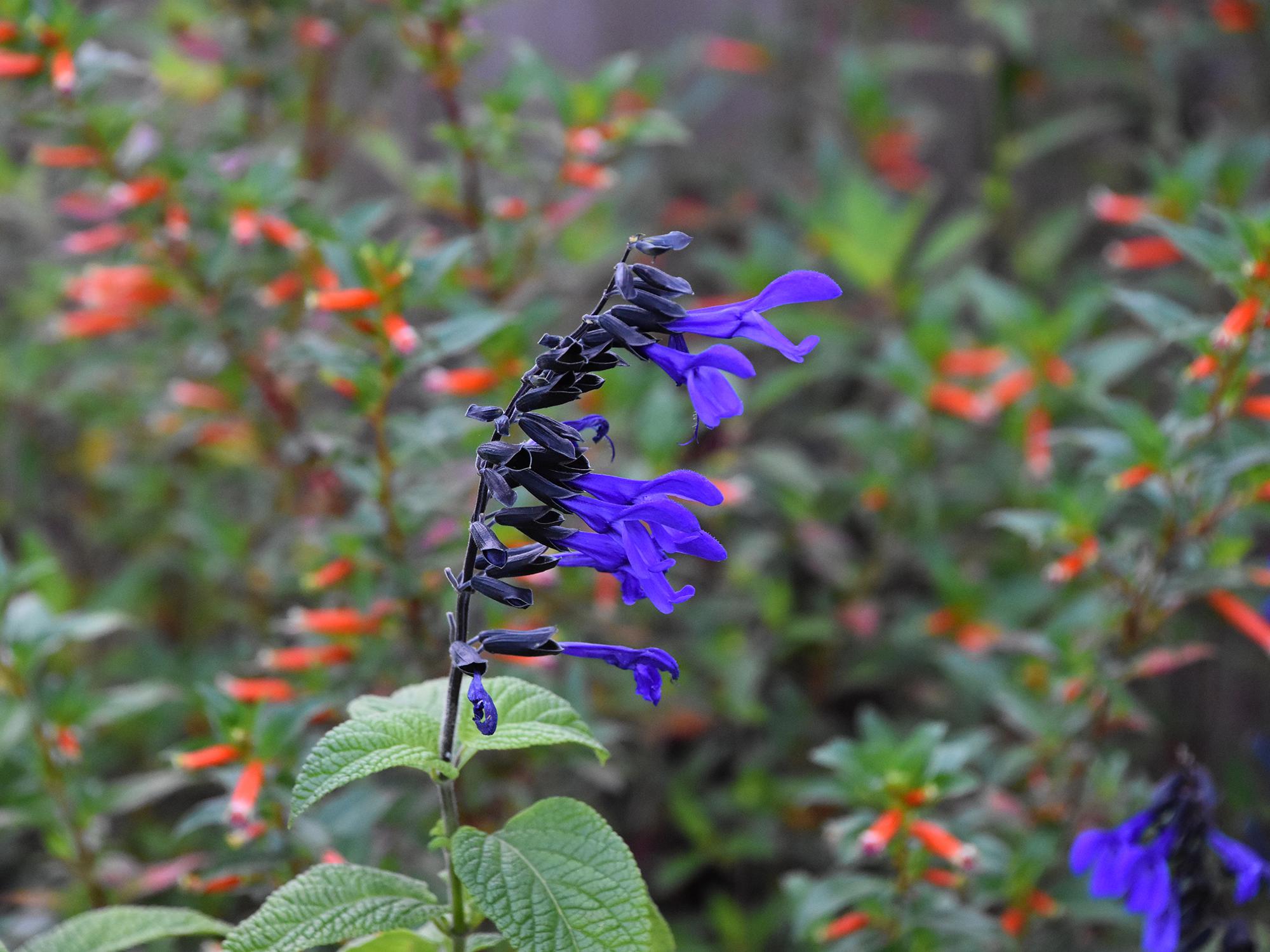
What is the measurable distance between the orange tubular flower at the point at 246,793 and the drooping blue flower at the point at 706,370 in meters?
0.78

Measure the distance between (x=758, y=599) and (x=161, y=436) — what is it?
1.48m

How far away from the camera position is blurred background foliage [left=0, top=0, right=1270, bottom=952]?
1.60 meters

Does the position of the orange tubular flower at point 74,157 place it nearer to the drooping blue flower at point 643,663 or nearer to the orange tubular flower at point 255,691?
the orange tubular flower at point 255,691

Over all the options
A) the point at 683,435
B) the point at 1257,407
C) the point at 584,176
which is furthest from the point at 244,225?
the point at 1257,407

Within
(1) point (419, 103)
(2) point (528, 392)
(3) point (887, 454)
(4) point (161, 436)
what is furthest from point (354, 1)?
(2) point (528, 392)

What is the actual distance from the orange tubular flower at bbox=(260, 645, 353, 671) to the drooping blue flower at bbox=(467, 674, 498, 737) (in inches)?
30.0

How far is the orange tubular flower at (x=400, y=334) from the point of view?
4.88 ft

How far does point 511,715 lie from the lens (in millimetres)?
1068

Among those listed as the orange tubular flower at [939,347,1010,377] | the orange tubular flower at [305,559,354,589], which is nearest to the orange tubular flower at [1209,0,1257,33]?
the orange tubular flower at [939,347,1010,377]

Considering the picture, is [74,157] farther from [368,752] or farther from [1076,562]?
[1076,562]

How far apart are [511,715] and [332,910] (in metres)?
0.24

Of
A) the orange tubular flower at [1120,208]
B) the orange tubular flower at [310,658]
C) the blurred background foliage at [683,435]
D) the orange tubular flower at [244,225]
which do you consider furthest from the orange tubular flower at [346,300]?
the orange tubular flower at [1120,208]

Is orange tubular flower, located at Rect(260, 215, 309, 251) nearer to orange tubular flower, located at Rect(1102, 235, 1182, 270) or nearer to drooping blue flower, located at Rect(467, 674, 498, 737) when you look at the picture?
drooping blue flower, located at Rect(467, 674, 498, 737)

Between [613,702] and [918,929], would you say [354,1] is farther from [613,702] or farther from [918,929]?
[918,929]
